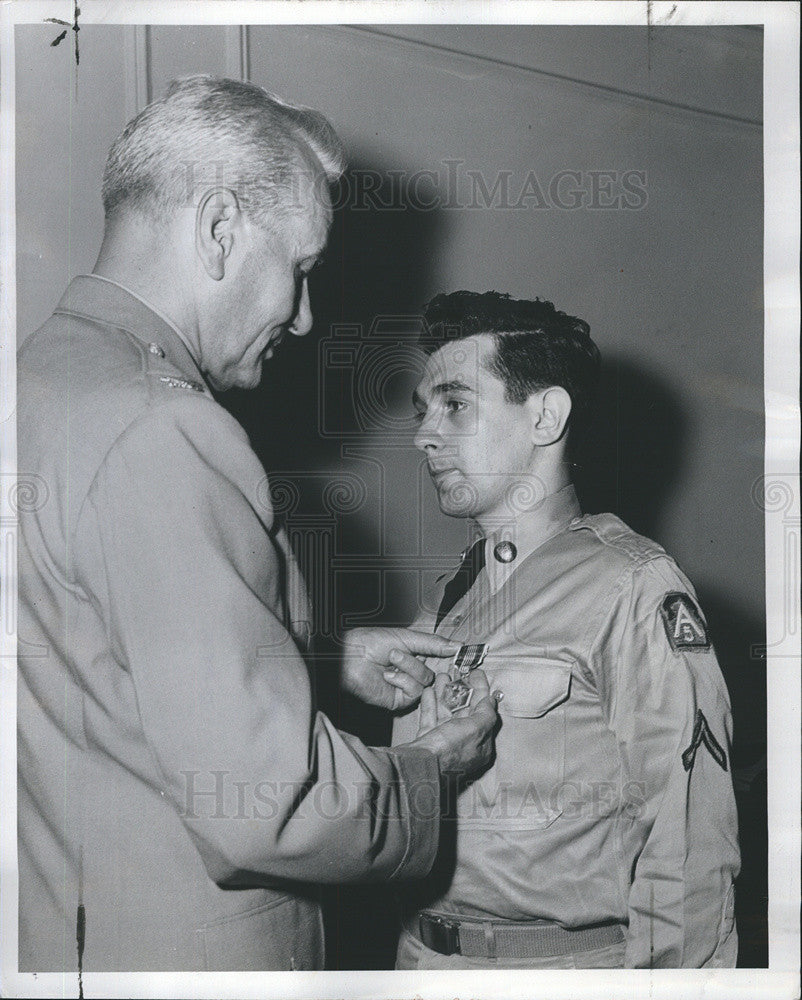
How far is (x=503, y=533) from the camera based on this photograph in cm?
137

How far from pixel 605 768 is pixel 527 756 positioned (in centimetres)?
9

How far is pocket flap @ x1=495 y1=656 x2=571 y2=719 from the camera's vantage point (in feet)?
4.18

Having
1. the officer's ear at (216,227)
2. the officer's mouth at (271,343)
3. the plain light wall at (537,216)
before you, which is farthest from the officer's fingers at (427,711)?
the officer's ear at (216,227)

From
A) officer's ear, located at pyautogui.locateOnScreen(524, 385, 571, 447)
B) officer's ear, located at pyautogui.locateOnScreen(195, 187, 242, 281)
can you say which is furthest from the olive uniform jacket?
officer's ear, located at pyautogui.locateOnScreen(524, 385, 571, 447)

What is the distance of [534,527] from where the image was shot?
1.36 metres

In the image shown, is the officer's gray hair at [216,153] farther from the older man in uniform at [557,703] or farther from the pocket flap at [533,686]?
the pocket flap at [533,686]

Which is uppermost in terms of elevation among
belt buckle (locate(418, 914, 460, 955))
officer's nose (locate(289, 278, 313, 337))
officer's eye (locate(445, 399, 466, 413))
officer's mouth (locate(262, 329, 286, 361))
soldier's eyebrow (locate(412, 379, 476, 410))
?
officer's nose (locate(289, 278, 313, 337))

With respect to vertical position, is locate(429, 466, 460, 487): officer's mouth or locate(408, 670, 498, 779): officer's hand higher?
locate(429, 466, 460, 487): officer's mouth

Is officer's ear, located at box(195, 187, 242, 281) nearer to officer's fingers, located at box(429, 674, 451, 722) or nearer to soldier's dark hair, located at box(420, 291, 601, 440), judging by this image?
soldier's dark hair, located at box(420, 291, 601, 440)

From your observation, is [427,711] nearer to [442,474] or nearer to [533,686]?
[533,686]

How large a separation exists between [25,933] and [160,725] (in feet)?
1.40

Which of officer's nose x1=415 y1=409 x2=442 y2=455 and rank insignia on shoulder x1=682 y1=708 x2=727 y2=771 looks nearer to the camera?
rank insignia on shoulder x1=682 y1=708 x2=727 y2=771

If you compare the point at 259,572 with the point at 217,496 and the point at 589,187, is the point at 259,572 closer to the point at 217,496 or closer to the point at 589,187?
the point at 217,496

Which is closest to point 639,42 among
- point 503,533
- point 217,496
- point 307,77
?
point 307,77
